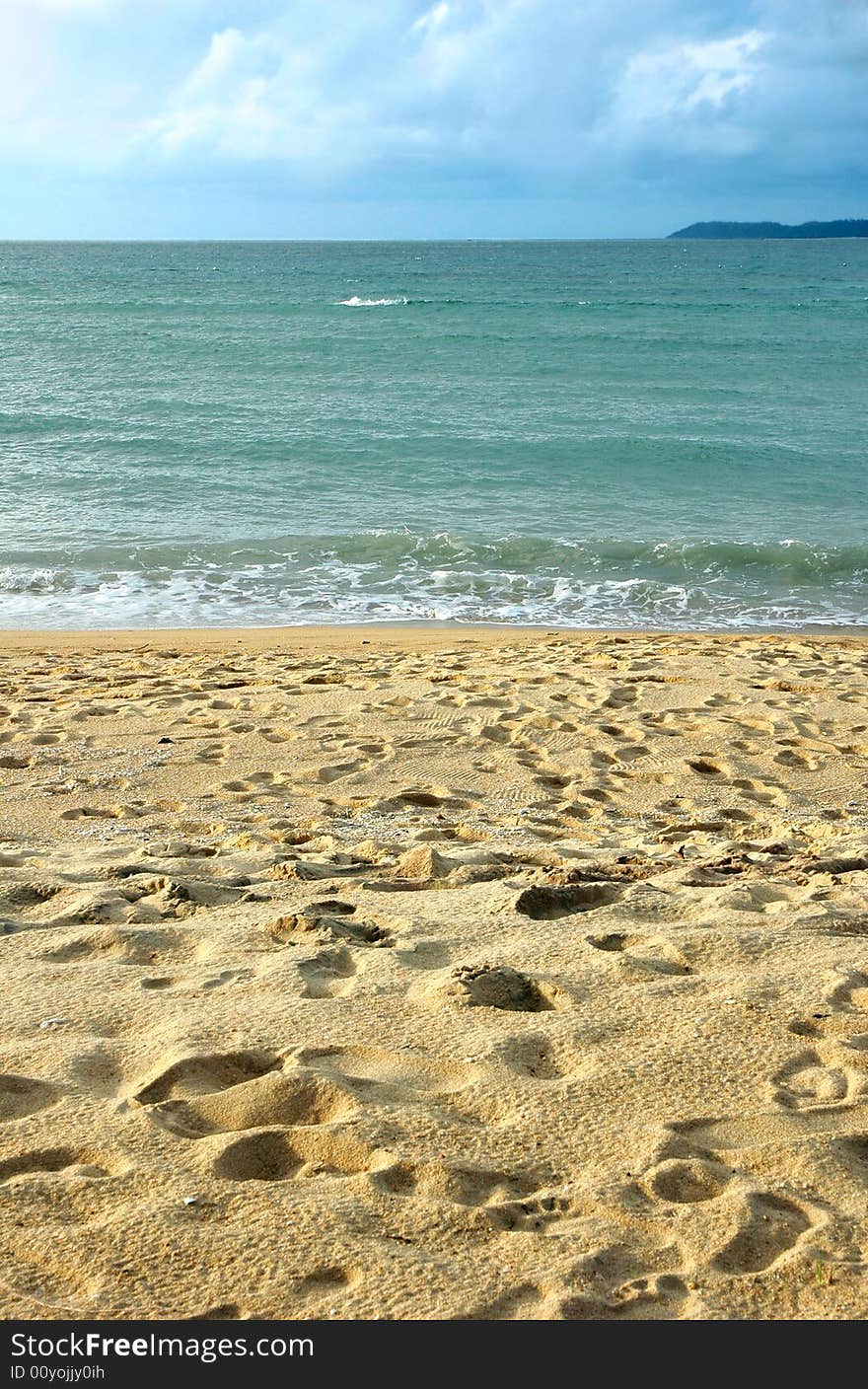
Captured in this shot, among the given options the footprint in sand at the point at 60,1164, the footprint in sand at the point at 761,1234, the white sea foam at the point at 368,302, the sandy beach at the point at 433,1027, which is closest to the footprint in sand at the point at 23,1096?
the sandy beach at the point at 433,1027

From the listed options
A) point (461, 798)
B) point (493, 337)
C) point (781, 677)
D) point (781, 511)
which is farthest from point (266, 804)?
point (493, 337)

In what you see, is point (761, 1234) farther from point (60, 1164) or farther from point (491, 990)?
point (60, 1164)

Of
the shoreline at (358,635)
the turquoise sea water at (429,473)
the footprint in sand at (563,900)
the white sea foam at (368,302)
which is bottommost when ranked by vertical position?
the shoreline at (358,635)

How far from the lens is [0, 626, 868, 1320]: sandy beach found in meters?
2.02

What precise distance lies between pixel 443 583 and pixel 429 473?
17.8 ft

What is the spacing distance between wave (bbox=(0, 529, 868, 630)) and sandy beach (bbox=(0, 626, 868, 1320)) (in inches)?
200

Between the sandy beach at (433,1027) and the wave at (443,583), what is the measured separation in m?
5.08

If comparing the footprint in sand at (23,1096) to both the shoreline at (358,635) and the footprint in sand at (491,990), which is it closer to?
the footprint in sand at (491,990)

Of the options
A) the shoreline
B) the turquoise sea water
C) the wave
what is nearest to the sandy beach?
the shoreline

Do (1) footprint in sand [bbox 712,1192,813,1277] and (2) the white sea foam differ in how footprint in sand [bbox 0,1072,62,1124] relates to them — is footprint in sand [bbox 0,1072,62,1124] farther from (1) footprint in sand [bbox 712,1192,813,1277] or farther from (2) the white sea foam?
(2) the white sea foam

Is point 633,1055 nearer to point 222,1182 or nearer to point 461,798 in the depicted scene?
point 222,1182

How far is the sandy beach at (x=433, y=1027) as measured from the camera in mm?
2021

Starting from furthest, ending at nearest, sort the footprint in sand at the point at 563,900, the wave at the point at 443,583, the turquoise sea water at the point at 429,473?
the turquoise sea water at the point at 429,473 → the wave at the point at 443,583 → the footprint in sand at the point at 563,900

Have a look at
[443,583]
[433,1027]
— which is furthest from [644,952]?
[443,583]
